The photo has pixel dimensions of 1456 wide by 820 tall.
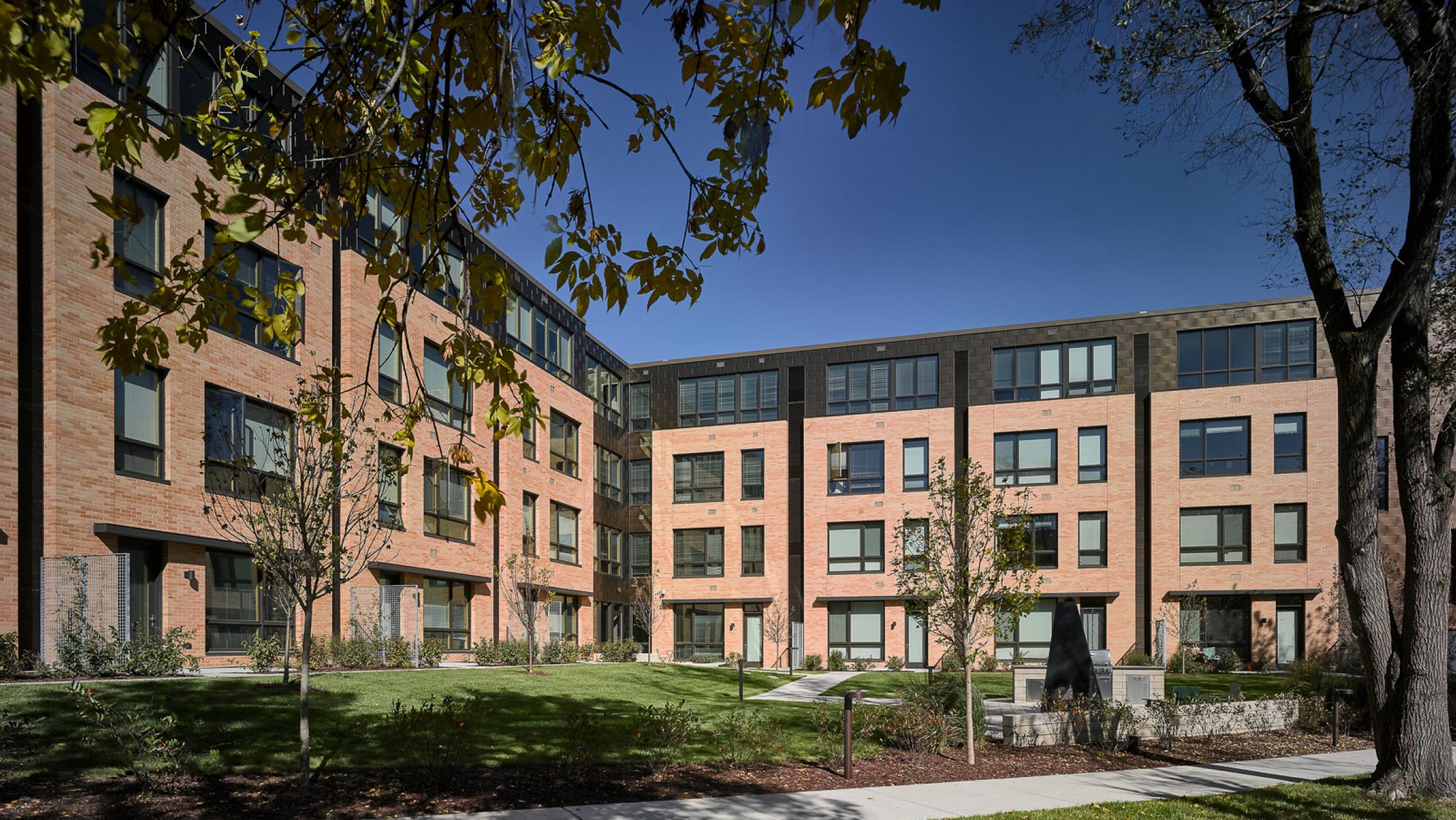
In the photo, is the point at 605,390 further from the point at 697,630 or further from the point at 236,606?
the point at 236,606

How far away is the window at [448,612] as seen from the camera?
92.1 feet

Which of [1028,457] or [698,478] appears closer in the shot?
[1028,457]

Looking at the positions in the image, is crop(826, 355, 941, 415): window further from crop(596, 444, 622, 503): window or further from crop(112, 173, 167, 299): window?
crop(112, 173, 167, 299): window

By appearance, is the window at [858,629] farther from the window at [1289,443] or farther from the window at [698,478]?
the window at [1289,443]

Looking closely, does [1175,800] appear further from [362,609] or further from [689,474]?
[689,474]

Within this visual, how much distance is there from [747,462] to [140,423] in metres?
27.7

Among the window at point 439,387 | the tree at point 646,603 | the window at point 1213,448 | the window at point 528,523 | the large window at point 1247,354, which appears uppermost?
the large window at point 1247,354

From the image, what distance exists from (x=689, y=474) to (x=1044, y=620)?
1637cm

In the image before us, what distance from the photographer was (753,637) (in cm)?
4222

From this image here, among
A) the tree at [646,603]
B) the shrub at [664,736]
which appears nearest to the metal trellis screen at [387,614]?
the shrub at [664,736]

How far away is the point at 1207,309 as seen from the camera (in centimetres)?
3703

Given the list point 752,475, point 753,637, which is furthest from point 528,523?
point 753,637

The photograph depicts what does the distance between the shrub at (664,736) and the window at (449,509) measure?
1529 cm

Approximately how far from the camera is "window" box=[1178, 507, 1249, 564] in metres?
36.0
